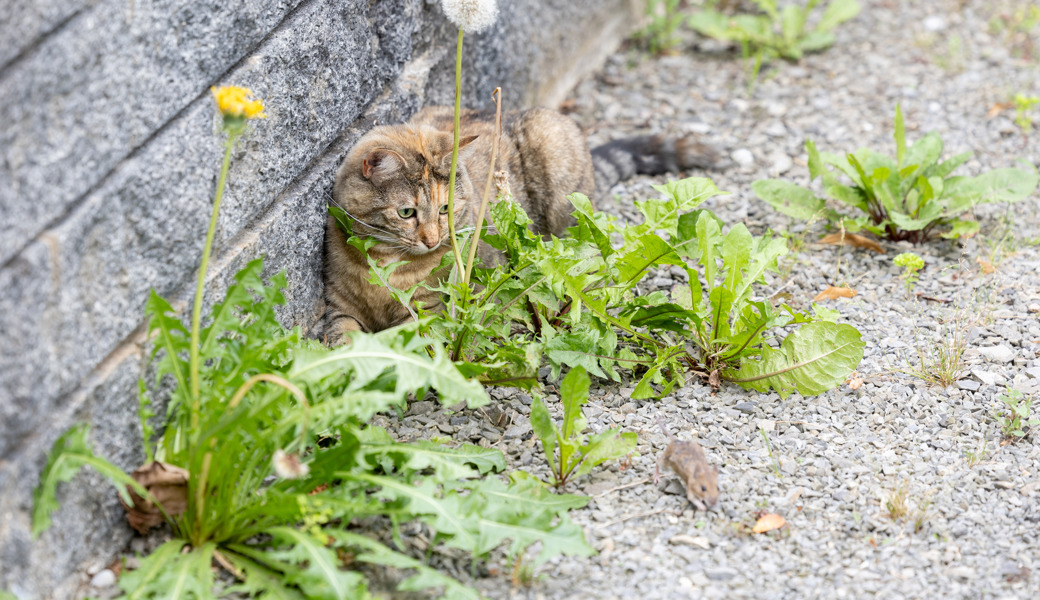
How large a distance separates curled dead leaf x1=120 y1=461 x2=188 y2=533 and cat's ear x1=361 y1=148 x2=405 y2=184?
1288mm

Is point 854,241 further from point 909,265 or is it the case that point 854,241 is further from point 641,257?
point 641,257

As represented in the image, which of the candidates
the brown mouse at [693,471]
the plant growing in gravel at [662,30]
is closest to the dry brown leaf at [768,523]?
the brown mouse at [693,471]

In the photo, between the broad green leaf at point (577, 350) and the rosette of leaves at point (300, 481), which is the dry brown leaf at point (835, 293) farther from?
the rosette of leaves at point (300, 481)

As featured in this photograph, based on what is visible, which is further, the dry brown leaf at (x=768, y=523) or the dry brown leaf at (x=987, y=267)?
the dry brown leaf at (x=987, y=267)

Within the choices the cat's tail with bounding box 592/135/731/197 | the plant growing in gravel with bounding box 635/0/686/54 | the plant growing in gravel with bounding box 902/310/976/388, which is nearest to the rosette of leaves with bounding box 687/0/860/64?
the plant growing in gravel with bounding box 635/0/686/54

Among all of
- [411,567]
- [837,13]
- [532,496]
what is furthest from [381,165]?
[837,13]

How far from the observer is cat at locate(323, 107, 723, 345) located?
3299 millimetres

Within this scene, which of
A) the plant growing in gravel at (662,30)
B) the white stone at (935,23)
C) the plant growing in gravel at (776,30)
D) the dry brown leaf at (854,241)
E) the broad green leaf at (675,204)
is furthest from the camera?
the white stone at (935,23)

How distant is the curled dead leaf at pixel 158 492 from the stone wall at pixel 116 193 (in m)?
0.05

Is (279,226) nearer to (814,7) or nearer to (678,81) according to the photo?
(678,81)

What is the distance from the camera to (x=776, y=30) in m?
6.21

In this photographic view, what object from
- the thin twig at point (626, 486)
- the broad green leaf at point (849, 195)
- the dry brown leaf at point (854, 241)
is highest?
the broad green leaf at point (849, 195)

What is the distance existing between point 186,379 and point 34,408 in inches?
16.7

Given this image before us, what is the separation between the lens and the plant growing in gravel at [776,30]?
599 cm
